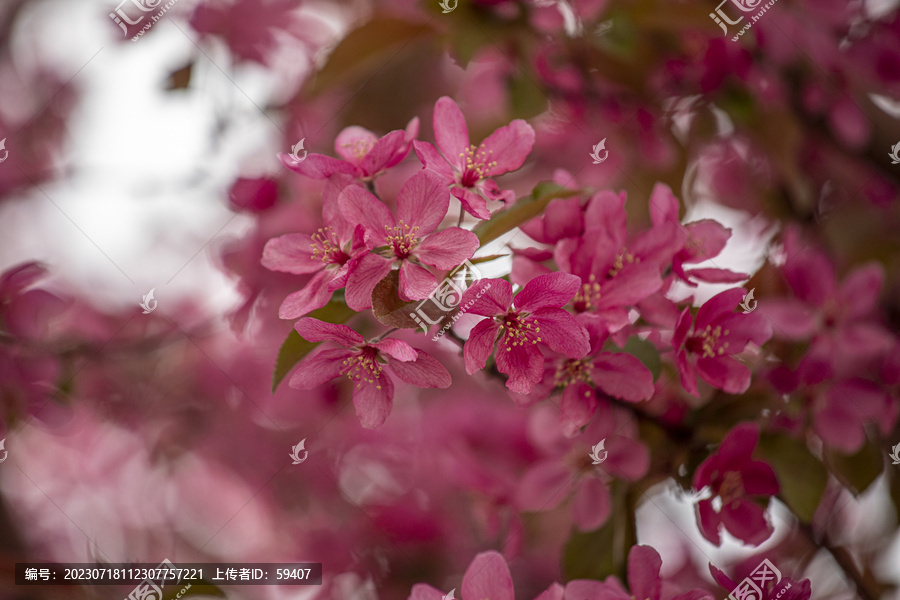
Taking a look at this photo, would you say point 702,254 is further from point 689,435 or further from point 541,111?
point 541,111

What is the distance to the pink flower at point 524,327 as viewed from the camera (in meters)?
0.73

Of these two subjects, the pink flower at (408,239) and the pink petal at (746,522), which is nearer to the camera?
the pink flower at (408,239)

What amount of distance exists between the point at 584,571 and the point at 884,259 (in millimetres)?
938

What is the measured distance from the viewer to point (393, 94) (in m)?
1.83

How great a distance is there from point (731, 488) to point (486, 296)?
0.48 metres

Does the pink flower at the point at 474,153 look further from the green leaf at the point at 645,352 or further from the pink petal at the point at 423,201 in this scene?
the green leaf at the point at 645,352

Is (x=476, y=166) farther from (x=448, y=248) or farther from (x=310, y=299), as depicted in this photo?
(x=310, y=299)

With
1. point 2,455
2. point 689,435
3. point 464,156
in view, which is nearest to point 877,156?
point 689,435

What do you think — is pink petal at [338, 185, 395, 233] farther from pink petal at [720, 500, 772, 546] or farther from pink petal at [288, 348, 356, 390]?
pink petal at [720, 500, 772, 546]

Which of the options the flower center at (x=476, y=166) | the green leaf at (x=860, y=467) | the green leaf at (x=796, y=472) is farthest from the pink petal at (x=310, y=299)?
the green leaf at (x=860, y=467)

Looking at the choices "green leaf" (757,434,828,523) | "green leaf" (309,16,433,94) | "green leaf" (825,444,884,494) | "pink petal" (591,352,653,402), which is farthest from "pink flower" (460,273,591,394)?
"green leaf" (309,16,433,94)

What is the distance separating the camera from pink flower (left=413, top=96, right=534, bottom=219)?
85 cm

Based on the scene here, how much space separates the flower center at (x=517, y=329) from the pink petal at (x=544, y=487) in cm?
42

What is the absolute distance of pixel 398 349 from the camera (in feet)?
2.42
